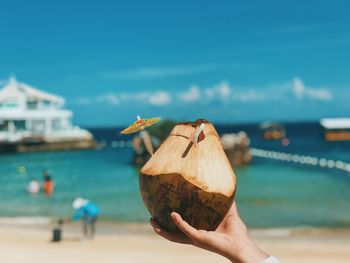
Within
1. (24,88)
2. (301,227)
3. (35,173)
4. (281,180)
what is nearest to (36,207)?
(301,227)

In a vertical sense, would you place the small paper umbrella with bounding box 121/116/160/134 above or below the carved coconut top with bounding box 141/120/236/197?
above

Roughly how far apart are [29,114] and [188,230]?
7773 cm

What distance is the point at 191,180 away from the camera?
2896 millimetres

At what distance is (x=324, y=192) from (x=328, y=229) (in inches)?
473

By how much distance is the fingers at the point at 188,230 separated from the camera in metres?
2.77

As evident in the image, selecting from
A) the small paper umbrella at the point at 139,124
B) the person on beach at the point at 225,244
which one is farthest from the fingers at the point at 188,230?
the small paper umbrella at the point at 139,124

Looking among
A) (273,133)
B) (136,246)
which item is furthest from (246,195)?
(273,133)

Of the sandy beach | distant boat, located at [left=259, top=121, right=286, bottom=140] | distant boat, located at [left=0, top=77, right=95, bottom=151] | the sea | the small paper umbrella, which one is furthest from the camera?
distant boat, located at [left=259, top=121, right=286, bottom=140]

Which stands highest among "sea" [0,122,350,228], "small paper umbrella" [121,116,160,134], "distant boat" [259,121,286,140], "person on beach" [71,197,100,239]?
"small paper umbrella" [121,116,160,134]

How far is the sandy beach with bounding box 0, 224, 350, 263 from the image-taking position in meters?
13.0

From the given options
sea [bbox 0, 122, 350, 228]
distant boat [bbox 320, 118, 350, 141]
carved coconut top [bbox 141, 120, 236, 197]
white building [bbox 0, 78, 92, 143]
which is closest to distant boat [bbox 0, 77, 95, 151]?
white building [bbox 0, 78, 92, 143]

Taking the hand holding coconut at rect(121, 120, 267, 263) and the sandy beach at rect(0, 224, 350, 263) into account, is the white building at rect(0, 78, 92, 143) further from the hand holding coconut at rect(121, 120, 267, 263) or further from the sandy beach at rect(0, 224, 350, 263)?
the hand holding coconut at rect(121, 120, 267, 263)

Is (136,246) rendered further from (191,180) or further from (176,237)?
(191,180)

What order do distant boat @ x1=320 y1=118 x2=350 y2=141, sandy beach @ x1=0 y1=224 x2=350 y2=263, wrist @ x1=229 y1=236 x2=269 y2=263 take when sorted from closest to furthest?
wrist @ x1=229 y1=236 x2=269 y2=263 < sandy beach @ x1=0 y1=224 x2=350 y2=263 < distant boat @ x1=320 y1=118 x2=350 y2=141
